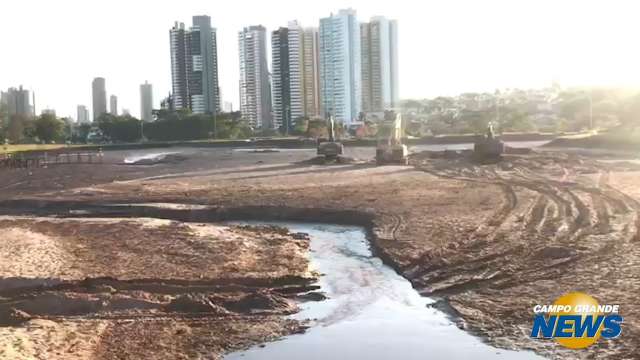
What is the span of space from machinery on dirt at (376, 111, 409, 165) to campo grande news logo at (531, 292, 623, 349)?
115 feet

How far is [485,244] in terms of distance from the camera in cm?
1814

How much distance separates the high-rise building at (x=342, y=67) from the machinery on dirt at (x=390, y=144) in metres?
76.5

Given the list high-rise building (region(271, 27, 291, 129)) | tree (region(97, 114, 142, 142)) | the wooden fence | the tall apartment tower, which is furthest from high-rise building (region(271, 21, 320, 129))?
the wooden fence

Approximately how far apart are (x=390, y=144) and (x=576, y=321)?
124ft

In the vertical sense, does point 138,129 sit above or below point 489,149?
above

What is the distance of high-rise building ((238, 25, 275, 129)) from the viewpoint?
446 feet

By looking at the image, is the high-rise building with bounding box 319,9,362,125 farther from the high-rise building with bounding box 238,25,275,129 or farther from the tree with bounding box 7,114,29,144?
the tree with bounding box 7,114,29,144

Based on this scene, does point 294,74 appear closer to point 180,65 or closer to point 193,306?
point 180,65

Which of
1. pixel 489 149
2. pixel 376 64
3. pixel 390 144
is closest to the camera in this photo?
pixel 489 149

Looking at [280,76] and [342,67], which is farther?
[342,67]

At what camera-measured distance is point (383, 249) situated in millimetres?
19078

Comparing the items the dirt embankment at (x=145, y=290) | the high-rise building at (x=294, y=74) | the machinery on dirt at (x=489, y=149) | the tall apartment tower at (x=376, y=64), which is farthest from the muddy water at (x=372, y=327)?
the tall apartment tower at (x=376, y=64)

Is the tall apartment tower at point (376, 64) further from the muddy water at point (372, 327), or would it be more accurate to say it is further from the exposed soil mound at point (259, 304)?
the exposed soil mound at point (259, 304)

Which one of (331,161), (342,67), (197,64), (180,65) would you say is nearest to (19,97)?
(180,65)
